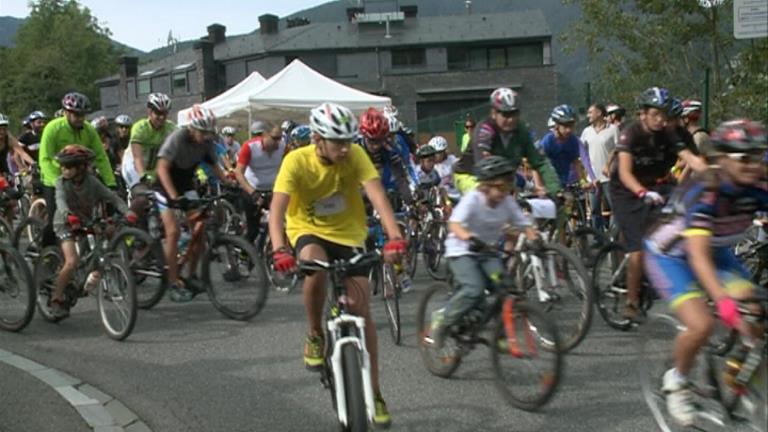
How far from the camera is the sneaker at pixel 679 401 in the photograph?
16.5 ft

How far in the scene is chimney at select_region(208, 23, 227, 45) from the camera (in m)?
70.0

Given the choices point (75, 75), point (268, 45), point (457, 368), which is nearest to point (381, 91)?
point (268, 45)

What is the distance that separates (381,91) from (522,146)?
50.2 m

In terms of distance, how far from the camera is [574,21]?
19969 mm

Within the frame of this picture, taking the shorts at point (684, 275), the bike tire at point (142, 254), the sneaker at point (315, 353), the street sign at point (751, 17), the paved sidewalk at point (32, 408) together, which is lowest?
the paved sidewalk at point (32, 408)

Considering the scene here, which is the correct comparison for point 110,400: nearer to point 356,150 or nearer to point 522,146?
point 356,150

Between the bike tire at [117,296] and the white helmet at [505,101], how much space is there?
3358mm

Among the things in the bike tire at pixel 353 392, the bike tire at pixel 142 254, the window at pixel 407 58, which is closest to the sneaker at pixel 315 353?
the bike tire at pixel 353 392

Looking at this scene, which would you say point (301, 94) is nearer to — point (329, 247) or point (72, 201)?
point (72, 201)

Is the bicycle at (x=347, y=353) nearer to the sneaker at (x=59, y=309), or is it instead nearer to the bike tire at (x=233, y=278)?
the bike tire at (x=233, y=278)

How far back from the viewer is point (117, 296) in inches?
336

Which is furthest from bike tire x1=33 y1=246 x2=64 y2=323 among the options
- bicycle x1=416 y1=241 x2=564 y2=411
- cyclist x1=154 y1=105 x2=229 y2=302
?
bicycle x1=416 y1=241 x2=564 y2=411

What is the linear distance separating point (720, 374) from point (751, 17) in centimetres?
321

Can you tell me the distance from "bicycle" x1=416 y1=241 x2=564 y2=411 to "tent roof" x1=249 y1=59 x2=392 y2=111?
627 inches
